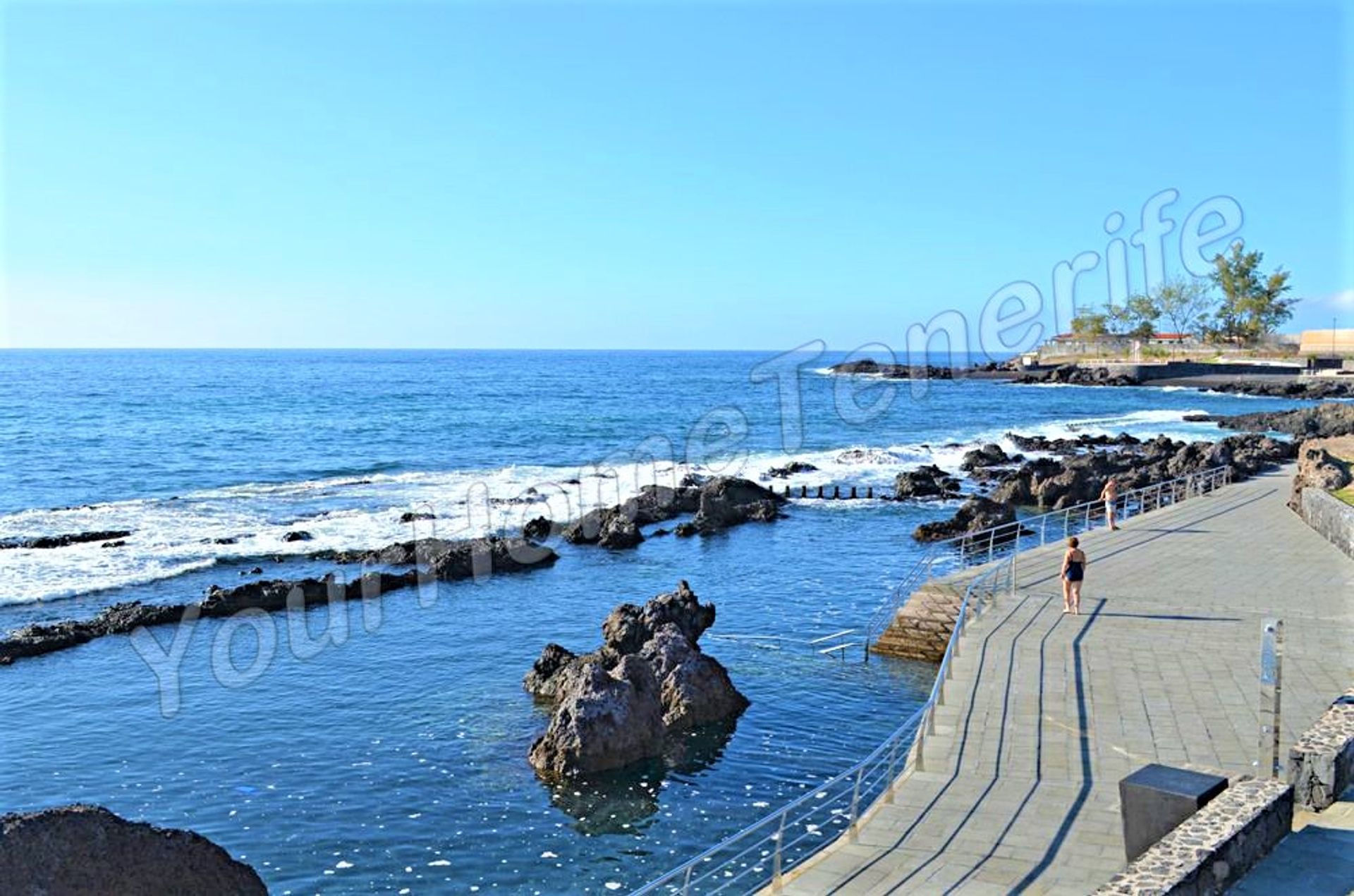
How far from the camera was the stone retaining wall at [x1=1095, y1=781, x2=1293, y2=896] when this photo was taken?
770cm

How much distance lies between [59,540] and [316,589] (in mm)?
12858

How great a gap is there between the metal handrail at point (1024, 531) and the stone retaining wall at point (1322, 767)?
11332 millimetres

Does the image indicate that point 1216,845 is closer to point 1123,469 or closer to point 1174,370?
point 1123,469

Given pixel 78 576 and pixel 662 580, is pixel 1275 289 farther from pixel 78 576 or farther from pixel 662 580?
pixel 78 576

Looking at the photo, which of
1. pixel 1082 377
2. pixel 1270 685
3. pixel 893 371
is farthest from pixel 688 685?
pixel 893 371

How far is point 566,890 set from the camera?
12453 millimetres

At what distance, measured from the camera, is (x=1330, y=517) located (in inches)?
1070

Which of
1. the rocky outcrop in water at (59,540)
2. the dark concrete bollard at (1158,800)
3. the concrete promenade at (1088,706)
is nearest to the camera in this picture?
the dark concrete bollard at (1158,800)

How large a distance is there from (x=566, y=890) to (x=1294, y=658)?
1182 centimetres

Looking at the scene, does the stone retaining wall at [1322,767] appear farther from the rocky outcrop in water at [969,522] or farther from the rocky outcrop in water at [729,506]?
the rocky outcrop in water at [729,506]

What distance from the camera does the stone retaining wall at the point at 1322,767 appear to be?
33.3ft

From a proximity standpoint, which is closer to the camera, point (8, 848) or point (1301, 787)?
point (8, 848)

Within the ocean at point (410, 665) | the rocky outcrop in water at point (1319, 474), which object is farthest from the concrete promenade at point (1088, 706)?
the rocky outcrop in water at point (1319, 474)

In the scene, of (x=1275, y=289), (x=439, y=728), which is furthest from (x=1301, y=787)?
(x=1275, y=289)
